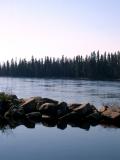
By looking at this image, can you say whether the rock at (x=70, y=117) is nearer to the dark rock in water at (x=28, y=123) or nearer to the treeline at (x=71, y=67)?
the dark rock in water at (x=28, y=123)

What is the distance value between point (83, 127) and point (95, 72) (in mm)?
104508

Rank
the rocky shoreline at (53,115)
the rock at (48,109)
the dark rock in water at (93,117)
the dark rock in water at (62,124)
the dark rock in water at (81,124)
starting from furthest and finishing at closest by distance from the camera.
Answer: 1. the rock at (48,109)
2. the dark rock in water at (93,117)
3. the rocky shoreline at (53,115)
4. the dark rock in water at (81,124)
5. the dark rock in water at (62,124)

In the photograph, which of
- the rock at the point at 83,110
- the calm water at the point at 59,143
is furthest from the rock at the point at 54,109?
the calm water at the point at 59,143

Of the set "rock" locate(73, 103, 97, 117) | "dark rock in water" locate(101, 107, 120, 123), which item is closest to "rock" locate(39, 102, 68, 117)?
"rock" locate(73, 103, 97, 117)

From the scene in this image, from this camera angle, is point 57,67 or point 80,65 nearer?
point 80,65

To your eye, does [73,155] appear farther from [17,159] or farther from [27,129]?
[27,129]

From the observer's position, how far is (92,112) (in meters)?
26.0

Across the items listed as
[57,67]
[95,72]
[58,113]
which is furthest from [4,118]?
[57,67]

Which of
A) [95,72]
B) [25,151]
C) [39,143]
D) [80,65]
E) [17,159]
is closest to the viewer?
[17,159]

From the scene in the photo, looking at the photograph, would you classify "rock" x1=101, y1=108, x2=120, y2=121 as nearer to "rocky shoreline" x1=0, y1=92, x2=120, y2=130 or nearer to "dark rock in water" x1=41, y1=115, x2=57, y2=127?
"rocky shoreline" x1=0, y1=92, x2=120, y2=130

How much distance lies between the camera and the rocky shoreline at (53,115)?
2415 cm

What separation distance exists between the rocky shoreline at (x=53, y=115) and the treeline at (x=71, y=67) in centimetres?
9624

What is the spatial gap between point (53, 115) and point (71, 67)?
4472 inches

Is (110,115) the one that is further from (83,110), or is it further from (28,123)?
(28,123)
